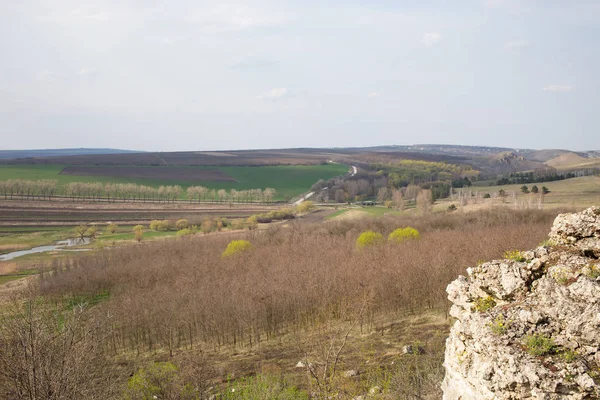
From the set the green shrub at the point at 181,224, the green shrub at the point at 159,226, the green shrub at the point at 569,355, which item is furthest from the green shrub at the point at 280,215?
the green shrub at the point at 569,355

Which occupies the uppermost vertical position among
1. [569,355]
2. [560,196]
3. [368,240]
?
[569,355]

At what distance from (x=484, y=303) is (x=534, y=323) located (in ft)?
5.22

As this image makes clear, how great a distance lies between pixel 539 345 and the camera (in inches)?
319

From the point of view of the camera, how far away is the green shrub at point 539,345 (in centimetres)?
801

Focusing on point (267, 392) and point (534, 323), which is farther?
point (267, 392)

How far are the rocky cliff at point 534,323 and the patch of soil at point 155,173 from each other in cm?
16977

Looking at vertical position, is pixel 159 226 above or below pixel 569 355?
below

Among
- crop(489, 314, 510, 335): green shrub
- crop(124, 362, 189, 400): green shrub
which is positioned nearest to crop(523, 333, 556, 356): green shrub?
crop(489, 314, 510, 335): green shrub

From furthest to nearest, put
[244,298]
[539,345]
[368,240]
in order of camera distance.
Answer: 1. [368,240]
2. [244,298]
3. [539,345]

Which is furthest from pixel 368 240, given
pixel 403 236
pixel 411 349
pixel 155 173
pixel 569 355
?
pixel 155 173

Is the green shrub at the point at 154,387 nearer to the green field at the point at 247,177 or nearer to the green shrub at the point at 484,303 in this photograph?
the green shrub at the point at 484,303

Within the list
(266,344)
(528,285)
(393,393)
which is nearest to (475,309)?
(528,285)

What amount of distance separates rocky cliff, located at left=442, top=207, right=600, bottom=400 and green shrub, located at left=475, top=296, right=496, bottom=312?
2 cm

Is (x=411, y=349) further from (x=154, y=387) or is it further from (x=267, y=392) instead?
(x=154, y=387)
